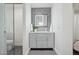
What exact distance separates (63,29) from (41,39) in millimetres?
628

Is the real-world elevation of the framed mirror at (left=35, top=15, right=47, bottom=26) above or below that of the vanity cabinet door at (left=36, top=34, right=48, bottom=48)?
above

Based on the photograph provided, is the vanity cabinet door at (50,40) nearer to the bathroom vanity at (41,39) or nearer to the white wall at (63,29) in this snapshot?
the bathroom vanity at (41,39)

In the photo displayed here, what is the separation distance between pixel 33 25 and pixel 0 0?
5.08ft

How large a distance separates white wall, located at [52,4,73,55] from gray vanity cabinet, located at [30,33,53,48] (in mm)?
206

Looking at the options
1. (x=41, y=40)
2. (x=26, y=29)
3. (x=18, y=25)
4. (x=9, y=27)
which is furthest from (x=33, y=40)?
(x=9, y=27)

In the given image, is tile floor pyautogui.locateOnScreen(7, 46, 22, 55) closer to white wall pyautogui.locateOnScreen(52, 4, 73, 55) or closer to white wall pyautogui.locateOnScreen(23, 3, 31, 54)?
white wall pyautogui.locateOnScreen(23, 3, 31, 54)

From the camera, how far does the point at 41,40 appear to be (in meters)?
2.69

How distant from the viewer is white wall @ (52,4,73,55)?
224 centimetres

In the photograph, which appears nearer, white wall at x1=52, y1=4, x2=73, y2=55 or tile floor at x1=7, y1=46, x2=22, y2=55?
tile floor at x1=7, y1=46, x2=22, y2=55

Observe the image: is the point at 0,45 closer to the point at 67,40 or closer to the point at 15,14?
the point at 15,14

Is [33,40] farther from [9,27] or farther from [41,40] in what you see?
[9,27]

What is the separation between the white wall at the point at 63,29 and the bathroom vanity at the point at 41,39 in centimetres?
19


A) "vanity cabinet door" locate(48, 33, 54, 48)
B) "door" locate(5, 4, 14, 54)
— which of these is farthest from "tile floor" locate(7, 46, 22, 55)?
"vanity cabinet door" locate(48, 33, 54, 48)

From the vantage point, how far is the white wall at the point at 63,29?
2.24 m
